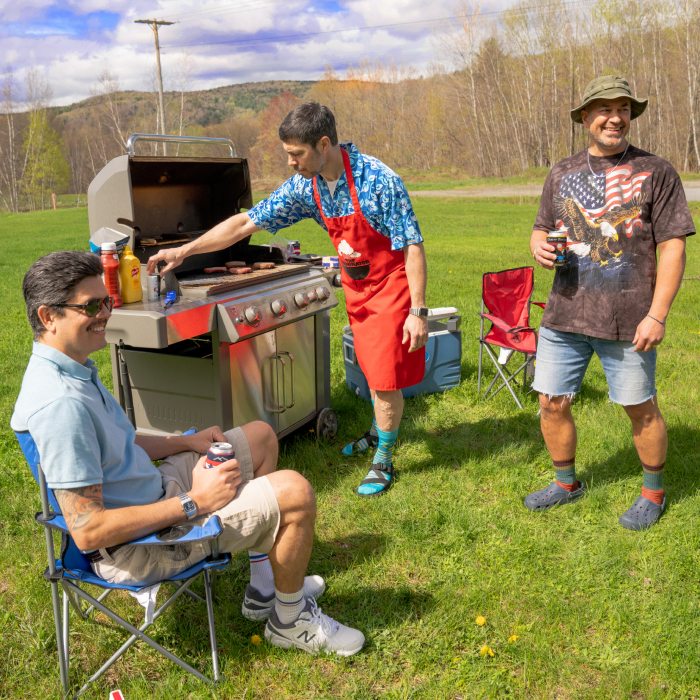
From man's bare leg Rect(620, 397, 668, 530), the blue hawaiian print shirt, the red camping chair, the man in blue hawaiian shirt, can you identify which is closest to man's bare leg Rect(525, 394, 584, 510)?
man's bare leg Rect(620, 397, 668, 530)

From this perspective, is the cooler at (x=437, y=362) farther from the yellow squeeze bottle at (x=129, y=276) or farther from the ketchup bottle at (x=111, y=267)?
the ketchup bottle at (x=111, y=267)

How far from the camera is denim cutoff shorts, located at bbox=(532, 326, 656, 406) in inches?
114

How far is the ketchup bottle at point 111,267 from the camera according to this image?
9.47ft

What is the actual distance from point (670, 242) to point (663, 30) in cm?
3485

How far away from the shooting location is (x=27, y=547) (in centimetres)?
297

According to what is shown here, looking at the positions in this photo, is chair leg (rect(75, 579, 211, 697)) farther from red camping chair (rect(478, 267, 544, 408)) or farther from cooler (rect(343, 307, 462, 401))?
red camping chair (rect(478, 267, 544, 408))

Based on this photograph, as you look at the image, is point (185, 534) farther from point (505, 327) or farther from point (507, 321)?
point (507, 321)

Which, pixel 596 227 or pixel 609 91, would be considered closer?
pixel 609 91

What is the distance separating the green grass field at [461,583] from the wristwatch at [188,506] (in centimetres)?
64

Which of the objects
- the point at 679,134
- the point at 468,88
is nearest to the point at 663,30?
the point at 679,134

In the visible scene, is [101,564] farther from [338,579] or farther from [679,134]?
[679,134]

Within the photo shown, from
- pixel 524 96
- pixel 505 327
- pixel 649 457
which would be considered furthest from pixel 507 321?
pixel 524 96

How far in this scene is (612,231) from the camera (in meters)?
2.81

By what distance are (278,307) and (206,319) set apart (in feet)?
1.60
